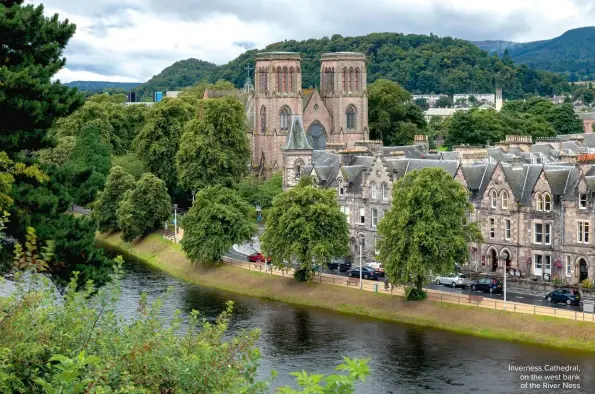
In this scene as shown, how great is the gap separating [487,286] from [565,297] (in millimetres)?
5895

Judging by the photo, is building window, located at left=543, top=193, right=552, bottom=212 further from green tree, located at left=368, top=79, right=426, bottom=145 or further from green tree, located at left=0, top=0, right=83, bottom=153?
green tree, located at left=368, top=79, right=426, bottom=145

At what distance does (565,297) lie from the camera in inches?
2520

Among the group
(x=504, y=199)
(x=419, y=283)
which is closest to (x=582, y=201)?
(x=504, y=199)

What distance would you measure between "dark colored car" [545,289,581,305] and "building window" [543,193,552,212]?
7.34m

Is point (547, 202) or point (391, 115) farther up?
point (391, 115)

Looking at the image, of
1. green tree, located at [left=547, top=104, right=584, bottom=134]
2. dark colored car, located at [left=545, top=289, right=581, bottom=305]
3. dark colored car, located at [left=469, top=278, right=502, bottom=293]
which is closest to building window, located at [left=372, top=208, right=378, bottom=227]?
dark colored car, located at [left=469, top=278, right=502, bottom=293]

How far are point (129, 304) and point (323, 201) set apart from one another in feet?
49.9

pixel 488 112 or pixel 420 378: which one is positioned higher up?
pixel 488 112

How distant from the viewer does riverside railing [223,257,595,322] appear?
60.7 meters

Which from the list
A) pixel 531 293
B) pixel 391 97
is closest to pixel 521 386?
pixel 531 293

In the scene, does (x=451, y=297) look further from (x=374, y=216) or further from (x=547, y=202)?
(x=374, y=216)

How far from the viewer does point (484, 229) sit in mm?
75062

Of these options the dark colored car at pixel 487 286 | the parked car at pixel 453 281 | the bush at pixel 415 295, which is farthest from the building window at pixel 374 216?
the bush at pixel 415 295

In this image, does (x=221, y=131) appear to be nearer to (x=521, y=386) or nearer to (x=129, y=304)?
(x=129, y=304)
